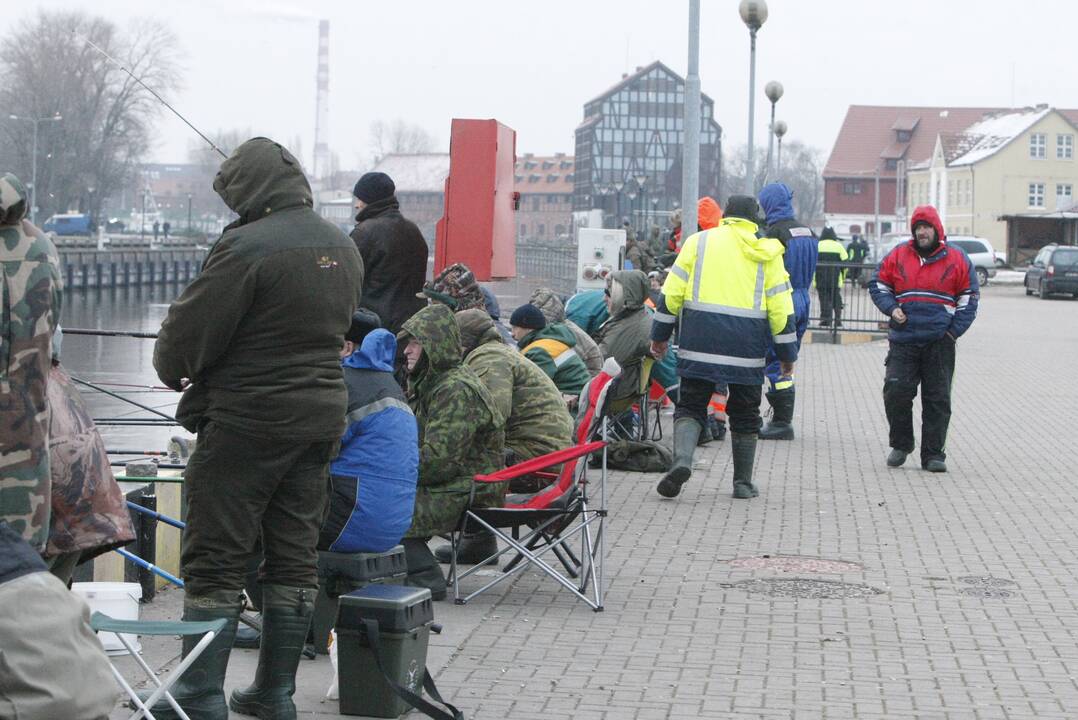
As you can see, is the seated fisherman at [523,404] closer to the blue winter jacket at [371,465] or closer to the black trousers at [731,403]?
the blue winter jacket at [371,465]

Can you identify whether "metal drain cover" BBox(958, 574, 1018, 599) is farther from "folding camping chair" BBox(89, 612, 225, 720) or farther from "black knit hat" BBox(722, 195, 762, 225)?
"folding camping chair" BBox(89, 612, 225, 720)

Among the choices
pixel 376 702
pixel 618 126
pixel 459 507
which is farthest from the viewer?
pixel 618 126

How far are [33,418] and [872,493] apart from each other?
7723mm

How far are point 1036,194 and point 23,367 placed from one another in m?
104

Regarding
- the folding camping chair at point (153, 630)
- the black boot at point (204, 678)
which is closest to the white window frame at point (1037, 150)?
the black boot at point (204, 678)

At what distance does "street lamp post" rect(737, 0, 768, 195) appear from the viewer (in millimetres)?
22094

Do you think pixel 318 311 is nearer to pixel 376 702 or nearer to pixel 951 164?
pixel 376 702

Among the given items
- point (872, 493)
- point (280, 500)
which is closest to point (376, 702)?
point (280, 500)

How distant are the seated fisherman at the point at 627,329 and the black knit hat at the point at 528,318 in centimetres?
120

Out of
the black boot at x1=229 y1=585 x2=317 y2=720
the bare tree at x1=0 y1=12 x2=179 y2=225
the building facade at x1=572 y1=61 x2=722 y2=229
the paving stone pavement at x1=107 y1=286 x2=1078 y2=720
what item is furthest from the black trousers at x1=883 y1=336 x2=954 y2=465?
the building facade at x1=572 y1=61 x2=722 y2=229

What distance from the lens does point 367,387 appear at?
6.08 m

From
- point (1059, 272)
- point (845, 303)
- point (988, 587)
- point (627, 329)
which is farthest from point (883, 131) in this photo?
point (988, 587)

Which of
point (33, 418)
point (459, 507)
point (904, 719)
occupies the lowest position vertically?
point (904, 719)

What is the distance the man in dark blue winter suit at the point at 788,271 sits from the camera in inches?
531
